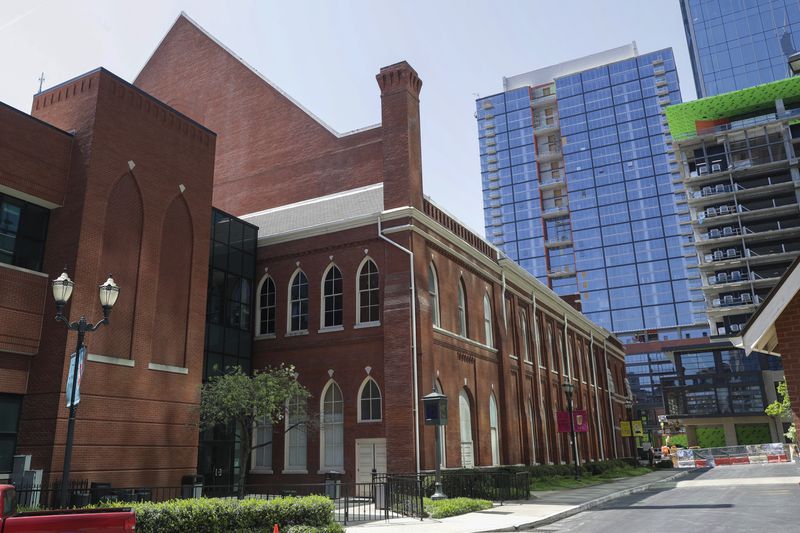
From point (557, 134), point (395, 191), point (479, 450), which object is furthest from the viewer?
point (557, 134)

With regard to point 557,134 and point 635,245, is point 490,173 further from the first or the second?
point 635,245

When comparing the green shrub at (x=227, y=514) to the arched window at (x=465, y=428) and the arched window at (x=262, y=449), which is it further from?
the arched window at (x=465, y=428)

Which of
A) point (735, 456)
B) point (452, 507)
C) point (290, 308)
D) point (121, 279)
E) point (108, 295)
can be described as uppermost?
point (290, 308)

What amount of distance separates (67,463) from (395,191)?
55.9 ft

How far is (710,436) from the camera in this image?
9719 centimetres

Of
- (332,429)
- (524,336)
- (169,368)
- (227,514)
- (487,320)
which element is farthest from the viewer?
(524,336)

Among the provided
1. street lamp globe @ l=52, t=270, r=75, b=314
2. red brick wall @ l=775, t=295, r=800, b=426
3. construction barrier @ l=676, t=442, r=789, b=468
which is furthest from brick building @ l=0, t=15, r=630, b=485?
construction barrier @ l=676, t=442, r=789, b=468

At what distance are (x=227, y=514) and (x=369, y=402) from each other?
12.7 metres

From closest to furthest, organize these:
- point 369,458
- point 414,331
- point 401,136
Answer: point 414,331
point 369,458
point 401,136

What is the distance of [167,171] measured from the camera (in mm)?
23062

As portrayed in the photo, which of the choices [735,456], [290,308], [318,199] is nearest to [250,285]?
[290,308]

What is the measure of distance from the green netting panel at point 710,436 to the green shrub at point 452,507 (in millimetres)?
88508

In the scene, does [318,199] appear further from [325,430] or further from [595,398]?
[595,398]

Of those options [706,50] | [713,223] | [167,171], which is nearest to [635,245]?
[713,223]
